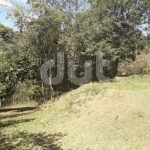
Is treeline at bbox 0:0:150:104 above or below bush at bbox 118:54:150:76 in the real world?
above

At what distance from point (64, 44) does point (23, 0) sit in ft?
13.1

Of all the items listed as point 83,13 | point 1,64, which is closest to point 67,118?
point 1,64

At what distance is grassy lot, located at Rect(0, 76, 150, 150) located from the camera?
7.13 meters

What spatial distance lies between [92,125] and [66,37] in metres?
8.00

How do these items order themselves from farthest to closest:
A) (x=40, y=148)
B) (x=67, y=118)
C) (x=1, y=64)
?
1. (x=67, y=118)
2. (x=1, y=64)
3. (x=40, y=148)

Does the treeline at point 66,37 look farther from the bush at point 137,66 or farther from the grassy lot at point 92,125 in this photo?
the grassy lot at point 92,125

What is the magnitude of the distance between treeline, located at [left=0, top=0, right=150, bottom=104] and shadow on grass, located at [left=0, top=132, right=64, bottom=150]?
19.5 ft

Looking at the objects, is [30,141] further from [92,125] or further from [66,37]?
[66,37]

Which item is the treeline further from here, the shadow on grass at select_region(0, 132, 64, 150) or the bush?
the shadow on grass at select_region(0, 132, 64, 150)

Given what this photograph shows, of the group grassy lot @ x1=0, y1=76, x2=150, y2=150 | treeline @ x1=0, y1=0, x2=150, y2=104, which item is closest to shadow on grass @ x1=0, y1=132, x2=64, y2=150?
grassy lot @ x1=0, y1=76, x2=150, y2=150

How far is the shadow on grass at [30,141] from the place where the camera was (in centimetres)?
739

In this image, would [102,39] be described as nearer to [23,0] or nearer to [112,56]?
[112,56]

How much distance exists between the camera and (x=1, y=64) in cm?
945

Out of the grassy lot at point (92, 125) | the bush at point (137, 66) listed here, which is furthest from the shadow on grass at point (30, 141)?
the bush at point (137, 66)
